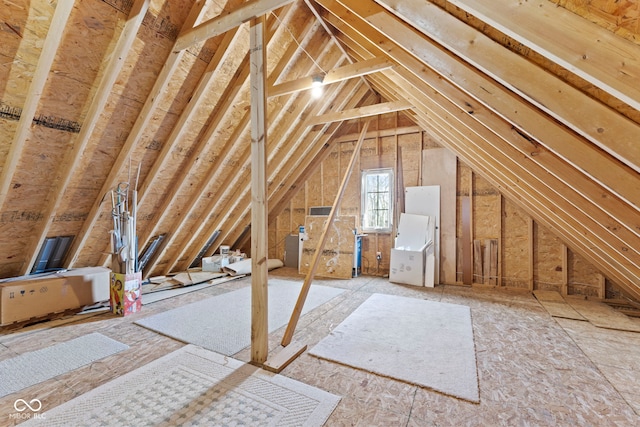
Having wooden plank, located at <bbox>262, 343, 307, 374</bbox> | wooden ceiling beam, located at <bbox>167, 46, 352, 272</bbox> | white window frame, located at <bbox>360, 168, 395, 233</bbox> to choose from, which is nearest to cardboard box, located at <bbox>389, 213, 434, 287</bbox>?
white window frame, located at <bbox>360, 168, 395, 233</bbox>

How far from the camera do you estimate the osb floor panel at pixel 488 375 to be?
66.1 inches

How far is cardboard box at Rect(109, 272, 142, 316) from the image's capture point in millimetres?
3287

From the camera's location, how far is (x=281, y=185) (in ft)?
19.5

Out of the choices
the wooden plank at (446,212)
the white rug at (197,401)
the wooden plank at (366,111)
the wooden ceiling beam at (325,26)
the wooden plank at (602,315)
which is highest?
the wooden ceiling beam at (325,26)

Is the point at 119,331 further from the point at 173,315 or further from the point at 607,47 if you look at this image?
the point at 607,47

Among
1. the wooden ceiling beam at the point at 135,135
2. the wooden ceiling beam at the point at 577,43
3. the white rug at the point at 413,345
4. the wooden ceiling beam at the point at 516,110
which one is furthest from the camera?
the wooden ceiling beam at the point at 135,135

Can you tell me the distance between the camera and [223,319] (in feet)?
10.5

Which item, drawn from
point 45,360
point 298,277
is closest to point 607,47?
point 45,360

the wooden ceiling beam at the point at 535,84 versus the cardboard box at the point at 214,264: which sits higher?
the wooden ceiling beam at the point at 535,84

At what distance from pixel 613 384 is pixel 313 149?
16.8ft

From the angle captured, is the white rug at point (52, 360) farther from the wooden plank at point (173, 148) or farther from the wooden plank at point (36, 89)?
the wooden plank at point (173, 148)

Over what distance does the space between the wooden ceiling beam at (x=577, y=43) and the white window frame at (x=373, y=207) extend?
4.75 metres

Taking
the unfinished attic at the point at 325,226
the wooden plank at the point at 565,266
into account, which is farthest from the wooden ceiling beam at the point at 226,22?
the wooden plank at the point at 565,266

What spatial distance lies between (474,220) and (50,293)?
6.30 meters
